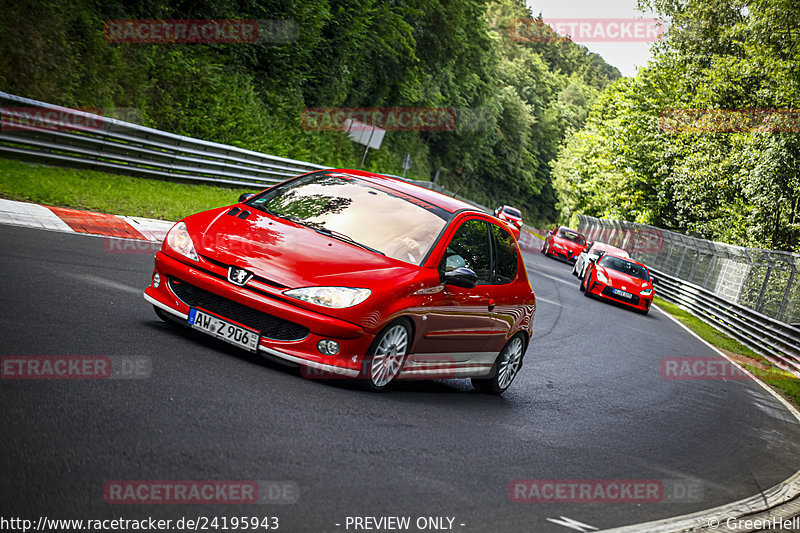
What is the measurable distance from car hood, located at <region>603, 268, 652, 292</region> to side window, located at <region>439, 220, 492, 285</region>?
1720 cm

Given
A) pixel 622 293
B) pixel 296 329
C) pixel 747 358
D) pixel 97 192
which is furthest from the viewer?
pixel 622 293

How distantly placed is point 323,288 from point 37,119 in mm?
10004

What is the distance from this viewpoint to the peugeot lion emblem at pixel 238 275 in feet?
20.9

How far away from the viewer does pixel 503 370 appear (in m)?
8.75

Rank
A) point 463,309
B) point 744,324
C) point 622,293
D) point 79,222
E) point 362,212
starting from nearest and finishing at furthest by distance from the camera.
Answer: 1. point 362,212
2. point 463,309
3. point 79,222
4. point 744,324
5. point 622,293

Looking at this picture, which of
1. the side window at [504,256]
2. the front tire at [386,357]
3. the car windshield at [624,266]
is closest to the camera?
the front tire at [386,357]

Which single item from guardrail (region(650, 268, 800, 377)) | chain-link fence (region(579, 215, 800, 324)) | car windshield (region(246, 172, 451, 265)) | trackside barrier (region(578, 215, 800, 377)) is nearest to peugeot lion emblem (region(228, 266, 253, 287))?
car windshield (region(246, 172, 451, 265))

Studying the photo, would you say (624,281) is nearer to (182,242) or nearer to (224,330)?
(182,242)

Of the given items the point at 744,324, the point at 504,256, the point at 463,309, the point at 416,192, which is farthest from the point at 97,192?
the point at 744,324

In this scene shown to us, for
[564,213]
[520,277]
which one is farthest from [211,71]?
[564,213]

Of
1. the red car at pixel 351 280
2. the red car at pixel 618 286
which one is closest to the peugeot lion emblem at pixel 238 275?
the red car at pixel 351 280

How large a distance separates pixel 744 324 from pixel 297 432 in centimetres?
2059

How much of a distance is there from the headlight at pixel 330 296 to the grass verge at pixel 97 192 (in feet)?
26.7

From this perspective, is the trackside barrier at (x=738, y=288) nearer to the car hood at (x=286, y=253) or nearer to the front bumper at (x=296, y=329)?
the car hood at (x=286, y=253)
